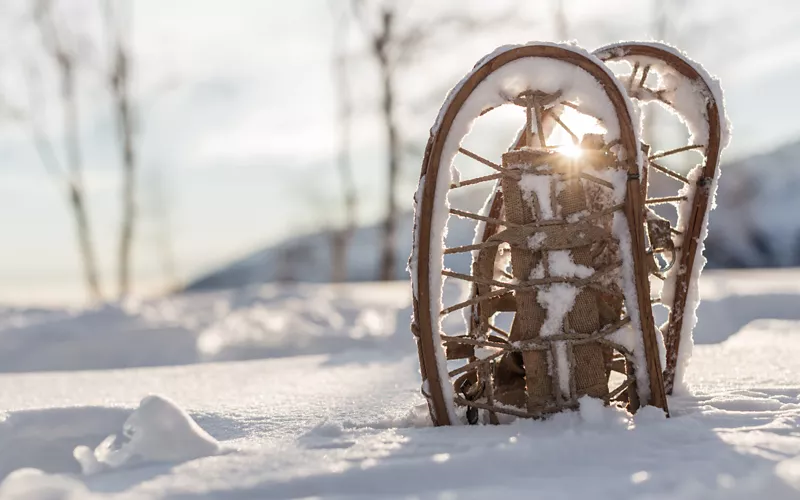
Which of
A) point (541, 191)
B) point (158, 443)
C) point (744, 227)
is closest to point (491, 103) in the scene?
point (541, 191)

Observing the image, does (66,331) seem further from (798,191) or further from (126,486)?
(798,191)

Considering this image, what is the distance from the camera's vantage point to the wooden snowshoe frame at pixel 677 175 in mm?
2145

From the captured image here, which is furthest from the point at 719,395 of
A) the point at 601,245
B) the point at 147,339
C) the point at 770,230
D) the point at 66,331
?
the point at 770,230

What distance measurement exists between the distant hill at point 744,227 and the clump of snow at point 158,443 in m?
11.1

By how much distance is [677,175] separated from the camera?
2.23 m

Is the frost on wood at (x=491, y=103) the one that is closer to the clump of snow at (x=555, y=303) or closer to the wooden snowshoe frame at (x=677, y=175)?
the clump of snow at (x=555, y=303)

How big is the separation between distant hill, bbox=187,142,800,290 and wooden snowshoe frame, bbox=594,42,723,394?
1047 cm

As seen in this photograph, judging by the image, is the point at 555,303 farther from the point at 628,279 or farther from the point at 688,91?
the point at 688,91

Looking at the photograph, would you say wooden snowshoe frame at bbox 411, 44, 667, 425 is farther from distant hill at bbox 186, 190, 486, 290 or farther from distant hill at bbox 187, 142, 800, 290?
distant hill at bbox 186, 190, 486, 290

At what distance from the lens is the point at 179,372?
387 centimetres

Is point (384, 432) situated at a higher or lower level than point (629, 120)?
lower

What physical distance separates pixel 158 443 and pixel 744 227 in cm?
1628

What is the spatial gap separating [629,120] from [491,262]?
0.58 metres

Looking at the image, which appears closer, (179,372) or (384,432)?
(384,432)
